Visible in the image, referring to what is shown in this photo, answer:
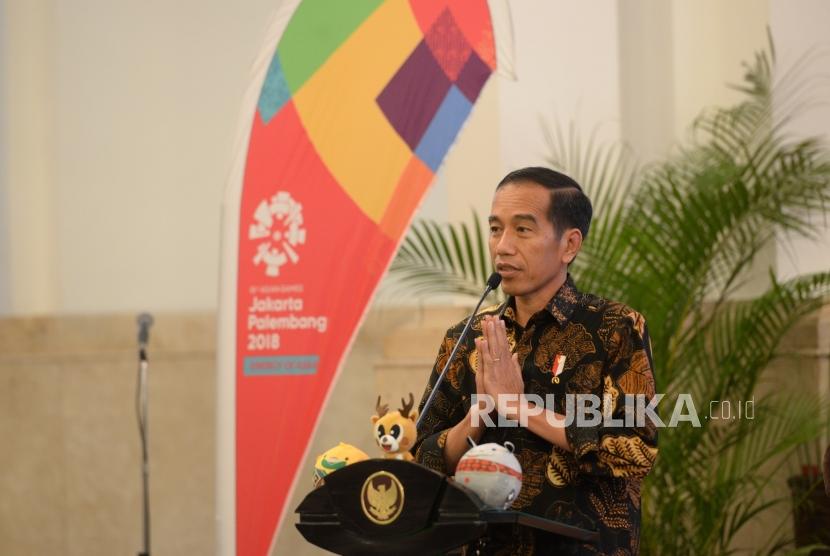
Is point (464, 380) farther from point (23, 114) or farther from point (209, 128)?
point (23, 114)

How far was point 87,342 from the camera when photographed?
22.4 ft

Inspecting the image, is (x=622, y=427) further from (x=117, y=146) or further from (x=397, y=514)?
(x=117, y=146)

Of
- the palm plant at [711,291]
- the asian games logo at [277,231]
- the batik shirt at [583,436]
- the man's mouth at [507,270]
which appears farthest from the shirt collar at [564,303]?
the asian games logo at [277,231]

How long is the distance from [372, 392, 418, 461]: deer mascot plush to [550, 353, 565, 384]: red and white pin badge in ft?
1.07

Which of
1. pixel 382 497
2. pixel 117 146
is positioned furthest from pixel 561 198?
pixel 117 146

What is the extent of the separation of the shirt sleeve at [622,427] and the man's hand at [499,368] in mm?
137

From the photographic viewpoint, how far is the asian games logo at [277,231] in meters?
4.51

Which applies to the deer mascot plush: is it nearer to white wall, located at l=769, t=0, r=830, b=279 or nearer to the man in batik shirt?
the man in batik shirt

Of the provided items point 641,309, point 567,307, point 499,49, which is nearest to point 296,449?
point 641,309

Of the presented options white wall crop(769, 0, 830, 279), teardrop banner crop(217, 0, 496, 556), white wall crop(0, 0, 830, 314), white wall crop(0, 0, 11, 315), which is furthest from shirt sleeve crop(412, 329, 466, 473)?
white wall crop(0, 0, 11, 315)

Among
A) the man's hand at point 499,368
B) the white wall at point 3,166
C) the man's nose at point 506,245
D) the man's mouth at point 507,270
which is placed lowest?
the man's hand at point 499,368

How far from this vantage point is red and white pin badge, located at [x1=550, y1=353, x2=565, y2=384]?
249cm

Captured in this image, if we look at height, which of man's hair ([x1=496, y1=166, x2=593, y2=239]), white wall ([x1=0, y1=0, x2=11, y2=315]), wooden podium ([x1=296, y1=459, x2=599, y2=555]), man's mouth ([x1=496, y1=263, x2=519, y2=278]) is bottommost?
wooden podium ([x1=296, y1=459, x2=599, y2=555])

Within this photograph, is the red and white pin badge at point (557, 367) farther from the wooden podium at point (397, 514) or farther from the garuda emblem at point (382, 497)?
the garuda emblem at point (382, 497)
